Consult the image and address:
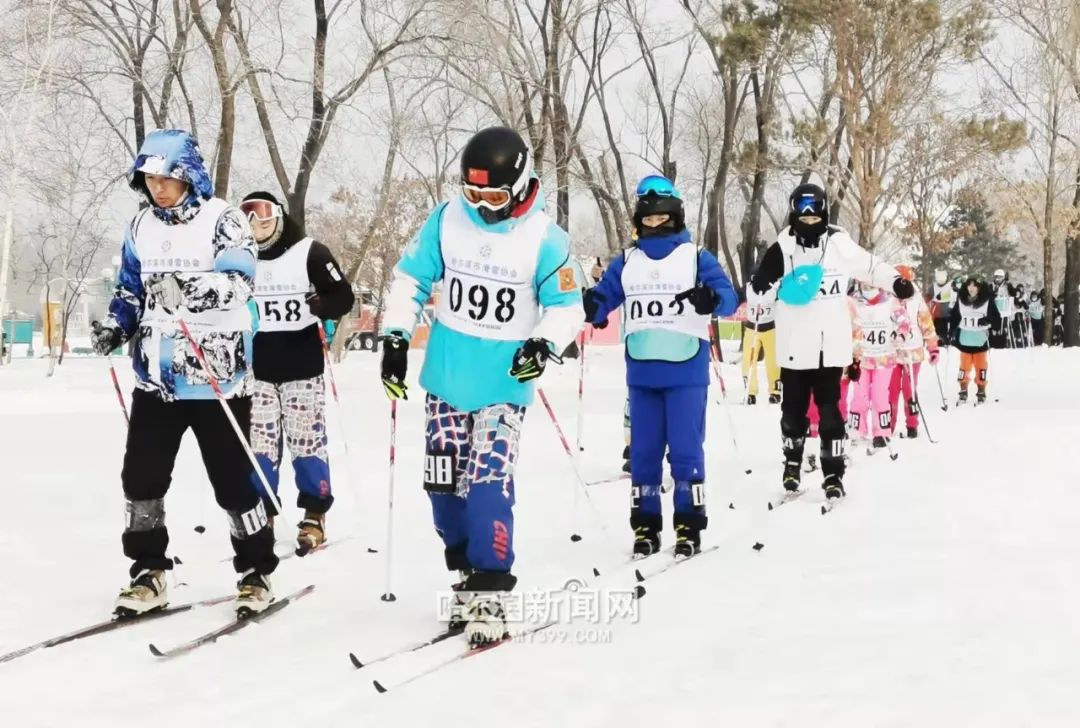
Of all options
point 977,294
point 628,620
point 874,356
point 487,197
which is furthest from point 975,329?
point 487,197

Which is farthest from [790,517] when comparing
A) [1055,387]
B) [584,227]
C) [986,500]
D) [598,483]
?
[584,227]

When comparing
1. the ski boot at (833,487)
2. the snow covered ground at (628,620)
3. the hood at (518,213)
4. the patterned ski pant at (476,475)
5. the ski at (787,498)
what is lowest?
the snow covered ground at (628,620)

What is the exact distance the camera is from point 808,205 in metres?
7.11

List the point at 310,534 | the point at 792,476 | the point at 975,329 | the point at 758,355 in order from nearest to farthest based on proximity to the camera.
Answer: the point at 310,534
the point at 792,476
the point at 975,329
the point at 758,355

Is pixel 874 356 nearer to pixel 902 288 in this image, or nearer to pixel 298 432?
pixel 902 288

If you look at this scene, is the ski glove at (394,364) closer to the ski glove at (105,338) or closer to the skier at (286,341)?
the ski glove at (105,338)

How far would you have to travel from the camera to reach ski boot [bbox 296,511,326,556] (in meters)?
5.73

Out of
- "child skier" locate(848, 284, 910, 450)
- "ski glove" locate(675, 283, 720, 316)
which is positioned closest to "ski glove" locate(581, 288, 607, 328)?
"ski glove" locate(675, 283, 720, 316)

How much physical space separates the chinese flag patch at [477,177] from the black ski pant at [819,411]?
407 cm

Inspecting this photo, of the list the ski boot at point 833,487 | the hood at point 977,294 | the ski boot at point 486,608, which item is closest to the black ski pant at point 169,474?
the ski boot at point 486,608

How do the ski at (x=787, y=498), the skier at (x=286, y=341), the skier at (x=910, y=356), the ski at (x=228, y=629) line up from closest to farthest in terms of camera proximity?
the ski at (x=228, y=629) < the skier at (x=286, y=341) < the ski at (x=787, y=498) < the skier at (x=910, y=356)

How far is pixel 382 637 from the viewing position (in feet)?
13.2

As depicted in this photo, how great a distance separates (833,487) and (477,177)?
167 inches

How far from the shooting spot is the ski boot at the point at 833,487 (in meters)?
7.11
